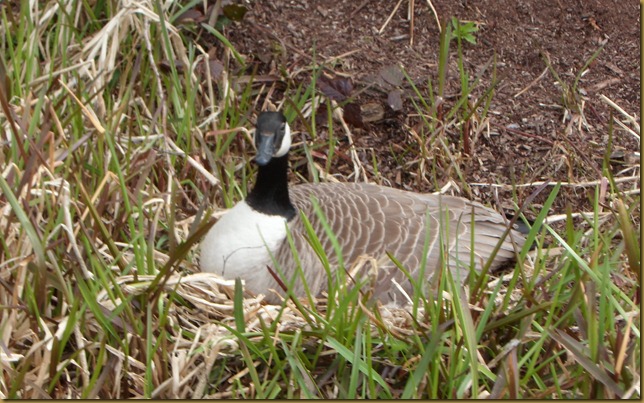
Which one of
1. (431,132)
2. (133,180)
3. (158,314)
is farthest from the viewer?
(431,132)

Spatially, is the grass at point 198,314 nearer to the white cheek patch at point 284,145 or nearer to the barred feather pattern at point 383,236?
the barred feather pattern at point 383,236

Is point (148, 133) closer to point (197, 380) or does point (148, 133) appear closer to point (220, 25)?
point (220, 25)

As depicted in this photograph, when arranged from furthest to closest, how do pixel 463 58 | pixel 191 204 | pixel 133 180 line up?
pixel 463 58 → pixel 191 204 → pixel 133 180

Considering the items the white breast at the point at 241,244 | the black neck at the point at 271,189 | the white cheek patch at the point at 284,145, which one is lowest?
the white breast at the point at 241,244

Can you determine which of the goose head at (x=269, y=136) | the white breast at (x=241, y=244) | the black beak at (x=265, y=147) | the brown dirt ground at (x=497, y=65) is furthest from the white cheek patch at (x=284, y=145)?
the brown dirt ground at (x=497, y=65)

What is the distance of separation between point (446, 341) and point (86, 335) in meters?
1.09

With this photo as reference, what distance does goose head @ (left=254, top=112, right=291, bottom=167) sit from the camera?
3338 millimetres

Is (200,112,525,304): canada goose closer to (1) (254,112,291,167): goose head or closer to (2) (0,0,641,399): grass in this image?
(1) (254,112,291,167): goose head

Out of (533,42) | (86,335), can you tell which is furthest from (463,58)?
(86,335)

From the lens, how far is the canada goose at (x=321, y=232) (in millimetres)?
3412

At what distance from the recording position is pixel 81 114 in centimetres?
376

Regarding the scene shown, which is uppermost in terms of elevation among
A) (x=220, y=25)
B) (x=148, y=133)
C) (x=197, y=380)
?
(x=220, y=25)

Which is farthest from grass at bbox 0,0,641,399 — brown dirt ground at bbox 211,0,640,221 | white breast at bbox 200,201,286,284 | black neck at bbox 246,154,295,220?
brown dirt ground at bbox 211,0,640,221

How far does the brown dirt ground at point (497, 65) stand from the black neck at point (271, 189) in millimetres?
873
